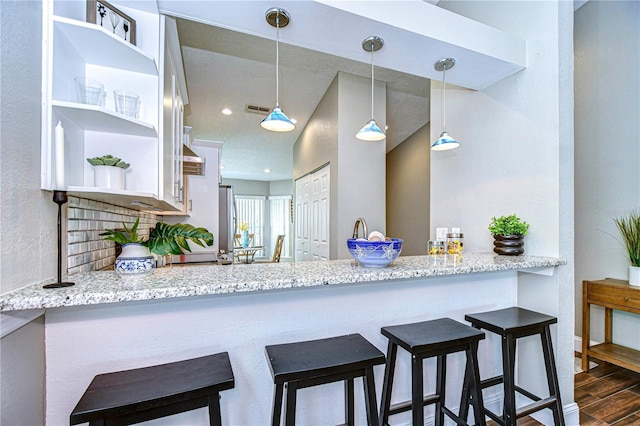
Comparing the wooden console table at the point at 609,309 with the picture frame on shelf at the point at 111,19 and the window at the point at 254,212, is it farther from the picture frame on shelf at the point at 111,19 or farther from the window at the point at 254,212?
Result: the window at the point at 254,212

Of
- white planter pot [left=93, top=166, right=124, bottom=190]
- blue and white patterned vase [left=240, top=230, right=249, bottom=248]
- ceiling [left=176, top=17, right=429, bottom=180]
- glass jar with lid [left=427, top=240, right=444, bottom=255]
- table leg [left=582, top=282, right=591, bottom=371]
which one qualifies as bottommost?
table leg [left=582, top=282, right=591, bottom=371]

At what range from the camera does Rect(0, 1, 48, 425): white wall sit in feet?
2.86

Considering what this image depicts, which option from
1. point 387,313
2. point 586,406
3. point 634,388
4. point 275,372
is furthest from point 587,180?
point 275,372

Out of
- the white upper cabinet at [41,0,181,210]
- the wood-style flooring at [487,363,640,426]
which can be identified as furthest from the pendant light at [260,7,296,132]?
the wood-style flooring at [487,363,640,426]

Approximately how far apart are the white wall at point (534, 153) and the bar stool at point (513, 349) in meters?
0.31

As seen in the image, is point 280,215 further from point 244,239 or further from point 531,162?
point 531,162

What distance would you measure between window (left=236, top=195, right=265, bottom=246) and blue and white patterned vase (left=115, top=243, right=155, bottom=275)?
8.46 m

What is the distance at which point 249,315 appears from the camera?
1357 millimetres

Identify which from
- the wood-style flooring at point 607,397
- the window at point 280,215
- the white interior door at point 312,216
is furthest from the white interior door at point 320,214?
the window at point 280,215

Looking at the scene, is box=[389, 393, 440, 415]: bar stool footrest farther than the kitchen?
No

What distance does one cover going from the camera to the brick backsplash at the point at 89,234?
127cm

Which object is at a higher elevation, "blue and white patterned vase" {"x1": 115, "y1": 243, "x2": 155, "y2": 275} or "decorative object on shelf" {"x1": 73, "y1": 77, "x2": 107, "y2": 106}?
"decorative object on shelf" {"x1": 73, "y1": 77, "x2": 107, "y2": 106}

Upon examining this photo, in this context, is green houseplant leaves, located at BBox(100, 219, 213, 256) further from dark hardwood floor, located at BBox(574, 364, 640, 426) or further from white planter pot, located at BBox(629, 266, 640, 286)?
white planter pot, located at BBox(629, 266, 640, 286)

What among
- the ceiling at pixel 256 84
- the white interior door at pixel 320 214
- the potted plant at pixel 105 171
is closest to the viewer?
the potted plant at pixel 105 171
